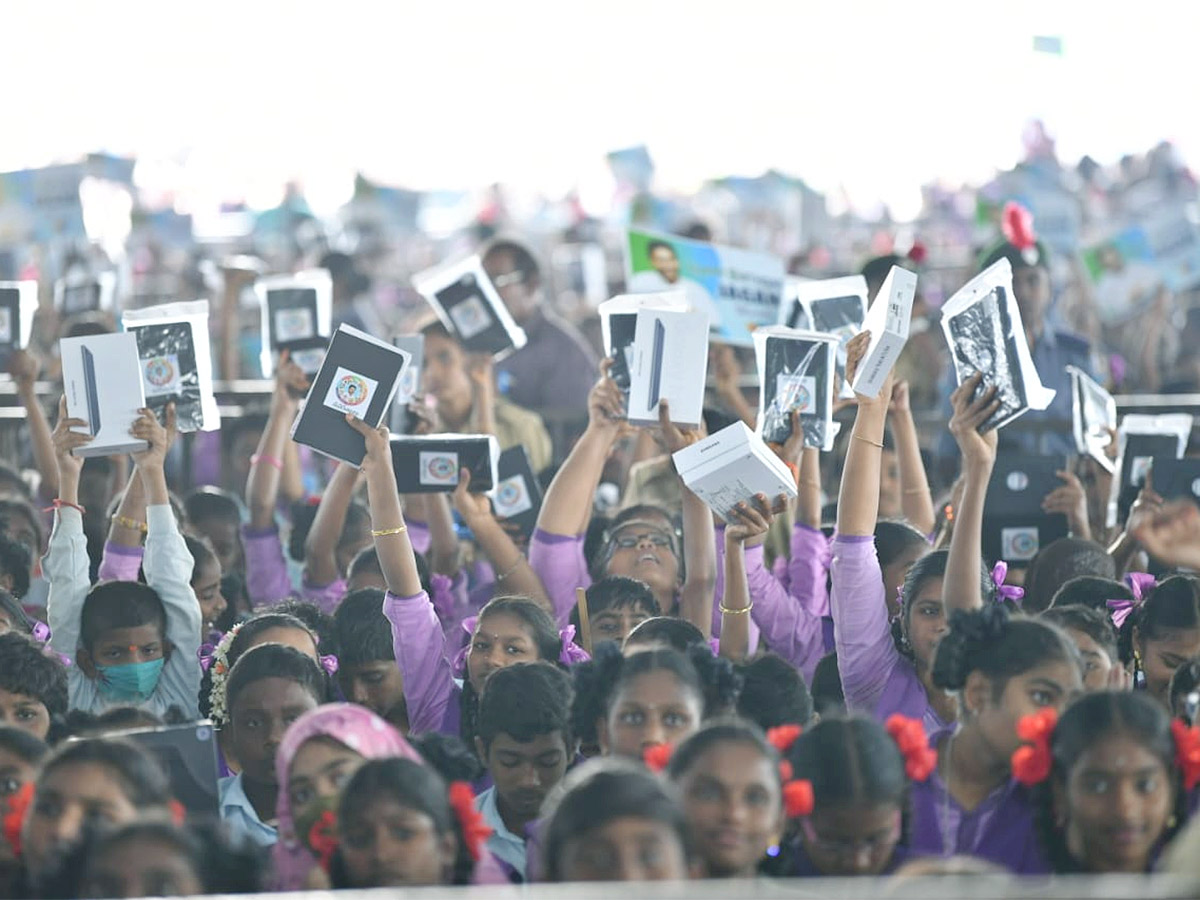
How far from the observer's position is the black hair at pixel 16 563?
5.88 meters

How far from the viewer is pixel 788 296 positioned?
8.12 m

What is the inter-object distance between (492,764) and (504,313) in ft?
10.2

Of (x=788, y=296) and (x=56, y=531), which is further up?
(x=788, y=296)

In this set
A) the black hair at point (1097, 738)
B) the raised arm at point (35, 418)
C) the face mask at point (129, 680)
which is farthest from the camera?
the raised arm at point (35, 418)

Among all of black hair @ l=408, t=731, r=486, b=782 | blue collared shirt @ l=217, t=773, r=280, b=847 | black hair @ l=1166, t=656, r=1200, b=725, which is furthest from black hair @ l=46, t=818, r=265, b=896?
black hair @ l=1166, t=656, r=1200, b=725

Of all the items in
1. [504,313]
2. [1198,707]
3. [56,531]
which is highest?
[504,313]

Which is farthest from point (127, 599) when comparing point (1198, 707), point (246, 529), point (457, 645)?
point (1198, 707)

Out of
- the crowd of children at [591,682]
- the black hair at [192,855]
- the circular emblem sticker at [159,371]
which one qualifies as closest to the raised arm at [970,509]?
the crowd of children at [591,682]

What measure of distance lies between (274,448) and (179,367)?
86 centimetres

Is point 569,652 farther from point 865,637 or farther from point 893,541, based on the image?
point 893,541

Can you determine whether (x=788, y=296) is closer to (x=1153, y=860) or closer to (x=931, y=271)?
(x=1153, y=860)

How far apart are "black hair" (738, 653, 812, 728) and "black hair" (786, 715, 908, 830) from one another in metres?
0.74

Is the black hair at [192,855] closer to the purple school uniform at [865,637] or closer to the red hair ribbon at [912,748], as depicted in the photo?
the red hair ribbon at [912,748]

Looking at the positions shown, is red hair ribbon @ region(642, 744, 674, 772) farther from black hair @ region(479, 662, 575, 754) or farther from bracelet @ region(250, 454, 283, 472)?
bracelet @ region(250, 454, 283, 472)
